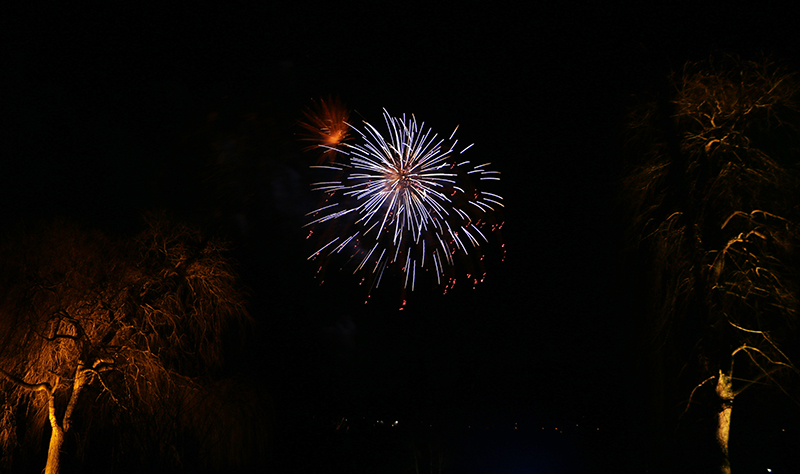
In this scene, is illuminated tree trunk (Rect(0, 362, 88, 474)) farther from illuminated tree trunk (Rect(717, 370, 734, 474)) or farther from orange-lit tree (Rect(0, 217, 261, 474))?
illuminated tree trunk (Rect(717, 370, 734, 474))

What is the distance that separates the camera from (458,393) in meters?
38.1

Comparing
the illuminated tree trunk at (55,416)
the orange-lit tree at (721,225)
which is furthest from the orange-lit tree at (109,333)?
the orange-lit tree at (721,225)

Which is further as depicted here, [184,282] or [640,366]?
[184,282]

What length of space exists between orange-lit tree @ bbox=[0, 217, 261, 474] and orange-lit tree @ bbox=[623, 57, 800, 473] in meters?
9.52

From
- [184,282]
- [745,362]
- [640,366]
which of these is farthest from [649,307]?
[184,282]

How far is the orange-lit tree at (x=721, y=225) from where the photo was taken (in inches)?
335

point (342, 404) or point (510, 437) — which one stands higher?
point (342, 404)

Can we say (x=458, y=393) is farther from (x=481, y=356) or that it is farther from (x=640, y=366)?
(x=640, y=366)

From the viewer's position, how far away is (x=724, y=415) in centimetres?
920

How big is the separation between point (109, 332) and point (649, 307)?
1181cm

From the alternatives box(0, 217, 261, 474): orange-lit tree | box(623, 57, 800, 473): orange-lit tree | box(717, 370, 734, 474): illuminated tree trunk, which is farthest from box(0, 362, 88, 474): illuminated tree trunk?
box(717, 370, 734, 474): illuminated tree trunk

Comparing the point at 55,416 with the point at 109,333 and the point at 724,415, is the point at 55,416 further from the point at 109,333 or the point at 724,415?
the point at 724,415

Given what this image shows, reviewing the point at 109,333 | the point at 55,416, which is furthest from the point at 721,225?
the point at 55,416

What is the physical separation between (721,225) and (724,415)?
3.22 m
